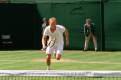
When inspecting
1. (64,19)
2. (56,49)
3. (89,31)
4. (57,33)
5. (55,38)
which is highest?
(64,19)

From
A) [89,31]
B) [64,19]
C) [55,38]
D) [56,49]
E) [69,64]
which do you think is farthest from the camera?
[64,19]

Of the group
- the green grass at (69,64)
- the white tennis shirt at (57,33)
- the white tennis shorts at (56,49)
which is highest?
the white tennis shirt at (57,33)

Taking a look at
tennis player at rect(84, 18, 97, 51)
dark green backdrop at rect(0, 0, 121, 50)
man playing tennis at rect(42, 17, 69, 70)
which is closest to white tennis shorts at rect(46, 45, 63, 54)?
man playing tennis at rect(42, 17, 69, 70)

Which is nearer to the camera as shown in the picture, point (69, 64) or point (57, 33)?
point (57, 33)

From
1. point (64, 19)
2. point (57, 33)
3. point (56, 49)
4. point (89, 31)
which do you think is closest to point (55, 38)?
point (57, 33)

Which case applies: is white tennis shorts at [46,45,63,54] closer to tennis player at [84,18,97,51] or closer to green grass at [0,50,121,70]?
green grass at [0,50,121,70]

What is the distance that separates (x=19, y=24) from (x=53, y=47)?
14.5 m

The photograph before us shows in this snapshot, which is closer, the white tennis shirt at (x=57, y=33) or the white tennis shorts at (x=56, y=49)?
the white tennis shirt at (x=57, y=33)

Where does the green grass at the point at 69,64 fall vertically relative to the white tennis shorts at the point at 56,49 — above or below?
below

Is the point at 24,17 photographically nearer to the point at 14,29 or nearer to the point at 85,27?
the point at 14,29

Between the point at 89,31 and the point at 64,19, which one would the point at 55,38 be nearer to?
the point at 89,31

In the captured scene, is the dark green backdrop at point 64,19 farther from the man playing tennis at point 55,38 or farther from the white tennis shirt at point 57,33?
the white tennis shirt at point 57,33

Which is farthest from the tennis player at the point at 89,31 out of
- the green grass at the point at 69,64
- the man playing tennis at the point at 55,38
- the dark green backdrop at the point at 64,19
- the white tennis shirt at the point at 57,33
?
the white tennis shirt at the point at 57,33

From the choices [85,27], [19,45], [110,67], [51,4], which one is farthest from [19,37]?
[110,67]
